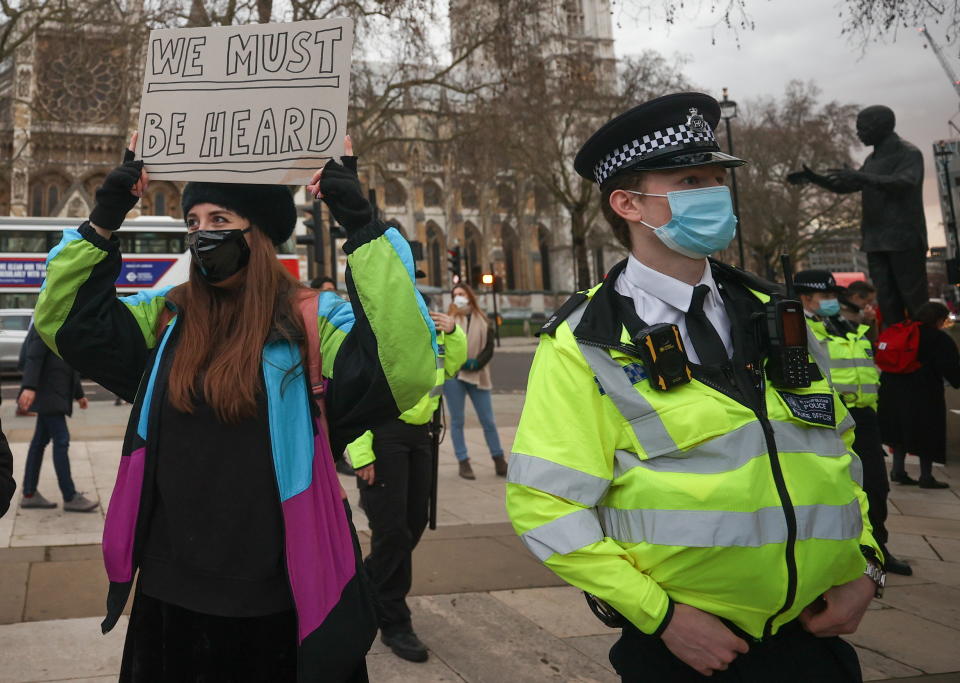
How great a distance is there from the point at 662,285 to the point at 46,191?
54.2m

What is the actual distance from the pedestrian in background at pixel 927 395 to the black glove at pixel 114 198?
7.02m

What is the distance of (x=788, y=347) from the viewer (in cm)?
183

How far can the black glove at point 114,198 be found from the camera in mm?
2111

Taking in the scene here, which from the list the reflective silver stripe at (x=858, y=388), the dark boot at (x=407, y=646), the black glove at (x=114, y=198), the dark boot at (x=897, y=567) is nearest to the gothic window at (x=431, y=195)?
the reflective silver stripe at (x=858, y=388)

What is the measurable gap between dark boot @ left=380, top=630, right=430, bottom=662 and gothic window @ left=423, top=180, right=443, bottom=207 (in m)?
62.3

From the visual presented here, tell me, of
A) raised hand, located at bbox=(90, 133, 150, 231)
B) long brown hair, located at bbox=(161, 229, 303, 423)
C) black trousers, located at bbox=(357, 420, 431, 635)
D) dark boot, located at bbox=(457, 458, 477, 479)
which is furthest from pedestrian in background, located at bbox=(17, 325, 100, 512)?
long brown hair, located at bbox=(161, 229, 303, 423)

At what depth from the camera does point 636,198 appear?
6.70 ft

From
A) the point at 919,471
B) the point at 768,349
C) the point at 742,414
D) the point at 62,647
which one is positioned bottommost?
the point at 919,471

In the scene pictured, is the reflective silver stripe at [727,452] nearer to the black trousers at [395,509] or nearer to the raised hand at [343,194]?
the raised hand at [343,194]

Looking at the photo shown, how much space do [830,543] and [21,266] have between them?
29269 millimetres

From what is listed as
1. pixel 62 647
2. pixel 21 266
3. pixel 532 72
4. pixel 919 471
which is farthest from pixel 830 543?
pixel 21 266

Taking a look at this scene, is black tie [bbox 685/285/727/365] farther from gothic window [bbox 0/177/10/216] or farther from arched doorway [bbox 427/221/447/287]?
arched doorway [bbox 427/221/447/287]

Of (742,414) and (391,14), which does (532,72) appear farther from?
(742,414)

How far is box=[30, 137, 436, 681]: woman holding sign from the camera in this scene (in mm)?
1891
